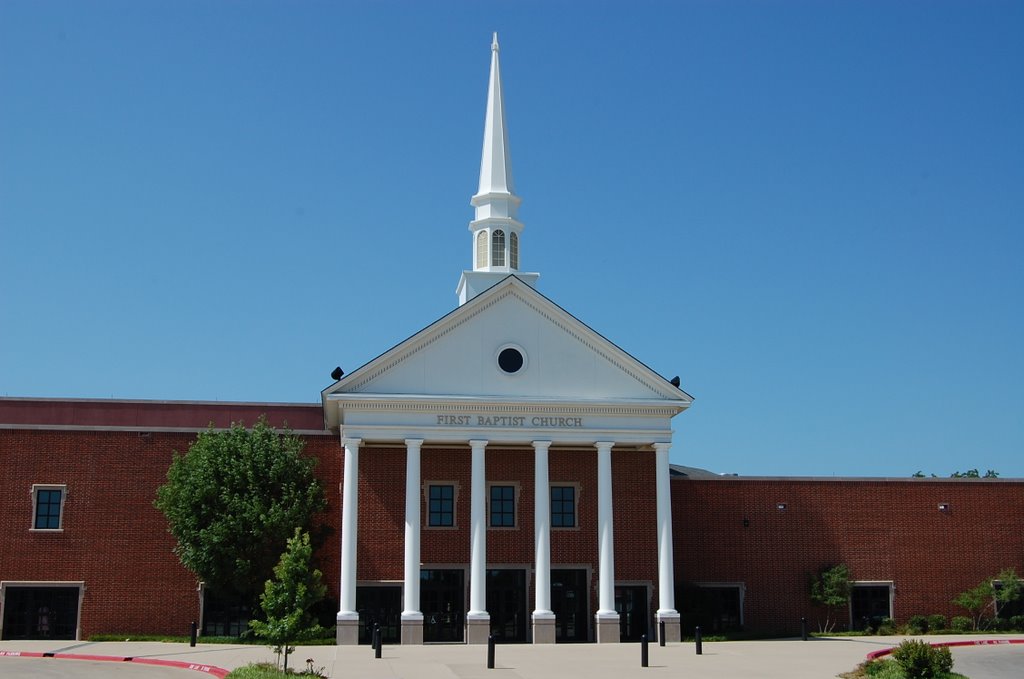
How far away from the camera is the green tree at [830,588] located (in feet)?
143

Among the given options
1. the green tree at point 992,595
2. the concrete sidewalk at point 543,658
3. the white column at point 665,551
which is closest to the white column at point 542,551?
the concrete sidewalk at point 543,658

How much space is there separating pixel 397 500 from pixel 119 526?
32.3ft

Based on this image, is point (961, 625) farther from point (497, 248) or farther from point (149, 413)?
point (149, 413)

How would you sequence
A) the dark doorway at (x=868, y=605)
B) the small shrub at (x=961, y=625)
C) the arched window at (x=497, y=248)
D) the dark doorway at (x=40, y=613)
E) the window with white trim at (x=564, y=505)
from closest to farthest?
1. the dark doorway at (x=40, y=613)
2. the window with white trim at (x=564, y=505)
3. the small shrub at (x=961, y=625)
4. the dark doorway at (x=868, y=605)
5. the arched window at (x=497, y=248)

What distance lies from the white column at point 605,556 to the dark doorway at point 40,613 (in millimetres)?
18206

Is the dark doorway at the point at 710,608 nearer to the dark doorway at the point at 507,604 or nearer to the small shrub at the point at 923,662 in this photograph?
the dark doorway at the point at 507,604

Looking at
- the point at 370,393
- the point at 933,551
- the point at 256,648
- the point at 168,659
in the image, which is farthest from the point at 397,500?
the point at 933,551

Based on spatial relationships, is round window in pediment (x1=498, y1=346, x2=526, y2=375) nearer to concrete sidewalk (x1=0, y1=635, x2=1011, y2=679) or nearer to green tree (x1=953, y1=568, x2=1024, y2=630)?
concrete sidewalk (x1=0, y1=635, x2=1011, y2=679)

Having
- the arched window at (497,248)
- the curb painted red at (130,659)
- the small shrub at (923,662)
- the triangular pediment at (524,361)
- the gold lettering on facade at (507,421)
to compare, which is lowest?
the curb painted red at (130,659)

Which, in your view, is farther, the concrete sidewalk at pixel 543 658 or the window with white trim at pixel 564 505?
the window with white trim at pixel 564 505

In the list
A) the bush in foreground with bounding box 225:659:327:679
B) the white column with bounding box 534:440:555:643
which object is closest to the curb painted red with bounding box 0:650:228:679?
the bush in foreground with bounding box 225:659:327:679

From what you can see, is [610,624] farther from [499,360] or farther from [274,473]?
[274,473]

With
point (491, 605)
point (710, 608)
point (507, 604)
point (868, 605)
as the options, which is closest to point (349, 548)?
point (491, 605)

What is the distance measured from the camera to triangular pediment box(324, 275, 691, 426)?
40375mm
